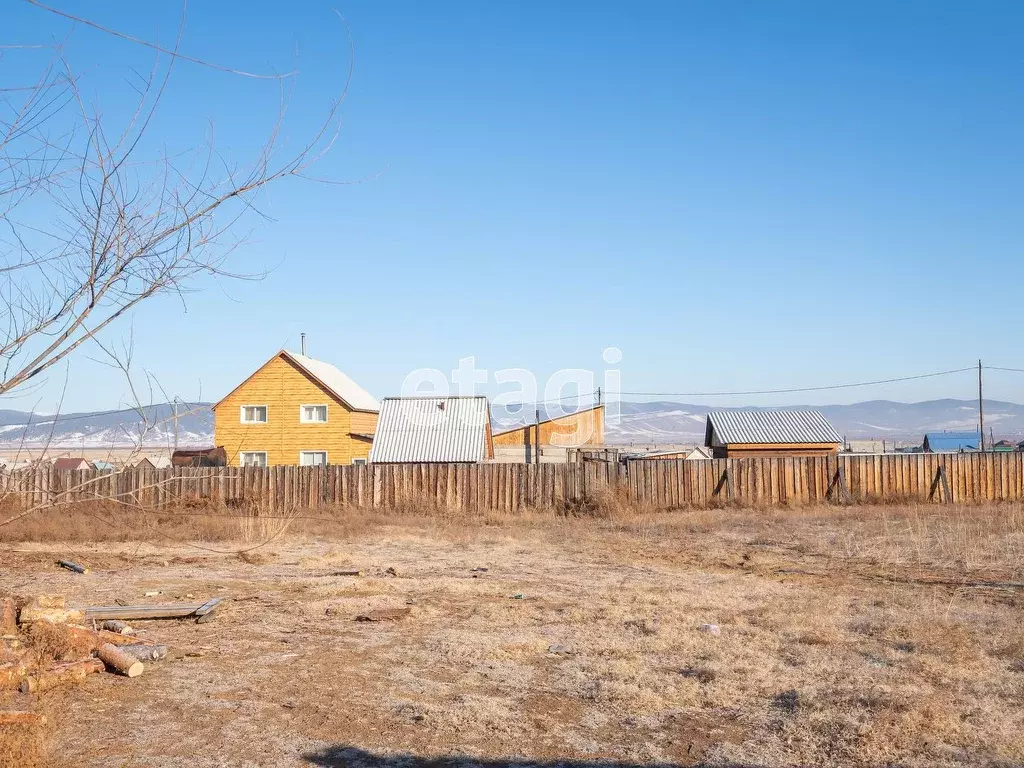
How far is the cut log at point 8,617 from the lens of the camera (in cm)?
758

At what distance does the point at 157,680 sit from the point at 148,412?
3.92m

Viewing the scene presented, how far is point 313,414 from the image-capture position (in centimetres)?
3988

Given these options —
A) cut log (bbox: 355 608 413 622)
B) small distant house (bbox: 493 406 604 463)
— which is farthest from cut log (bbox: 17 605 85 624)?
small distant house (bbox: 493 406 604 463)

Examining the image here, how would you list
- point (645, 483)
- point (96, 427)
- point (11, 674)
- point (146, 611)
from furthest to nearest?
point (645, 483) → point (146, 611) → point (11, 674) → point (96, 427)

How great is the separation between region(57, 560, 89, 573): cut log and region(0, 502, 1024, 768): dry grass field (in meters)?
0.29

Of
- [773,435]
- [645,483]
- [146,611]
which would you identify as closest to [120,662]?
[146,611]

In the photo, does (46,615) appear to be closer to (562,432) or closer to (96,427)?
(96,427)

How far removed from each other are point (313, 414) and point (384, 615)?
30297 millimetres

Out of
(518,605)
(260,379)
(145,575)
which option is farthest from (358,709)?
(260,379)

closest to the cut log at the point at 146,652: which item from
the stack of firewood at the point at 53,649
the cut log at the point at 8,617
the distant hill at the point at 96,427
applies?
the stack of firewood at the point at 53,649

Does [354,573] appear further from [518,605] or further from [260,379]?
[260,379]

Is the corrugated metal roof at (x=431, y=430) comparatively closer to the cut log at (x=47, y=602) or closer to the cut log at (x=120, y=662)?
the cut log at (x=47, y=602)

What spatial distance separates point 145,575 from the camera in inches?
575

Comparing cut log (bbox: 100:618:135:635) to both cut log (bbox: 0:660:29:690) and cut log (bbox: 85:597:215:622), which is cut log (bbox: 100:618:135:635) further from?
cut log (bbox: 0:660:29:690)
